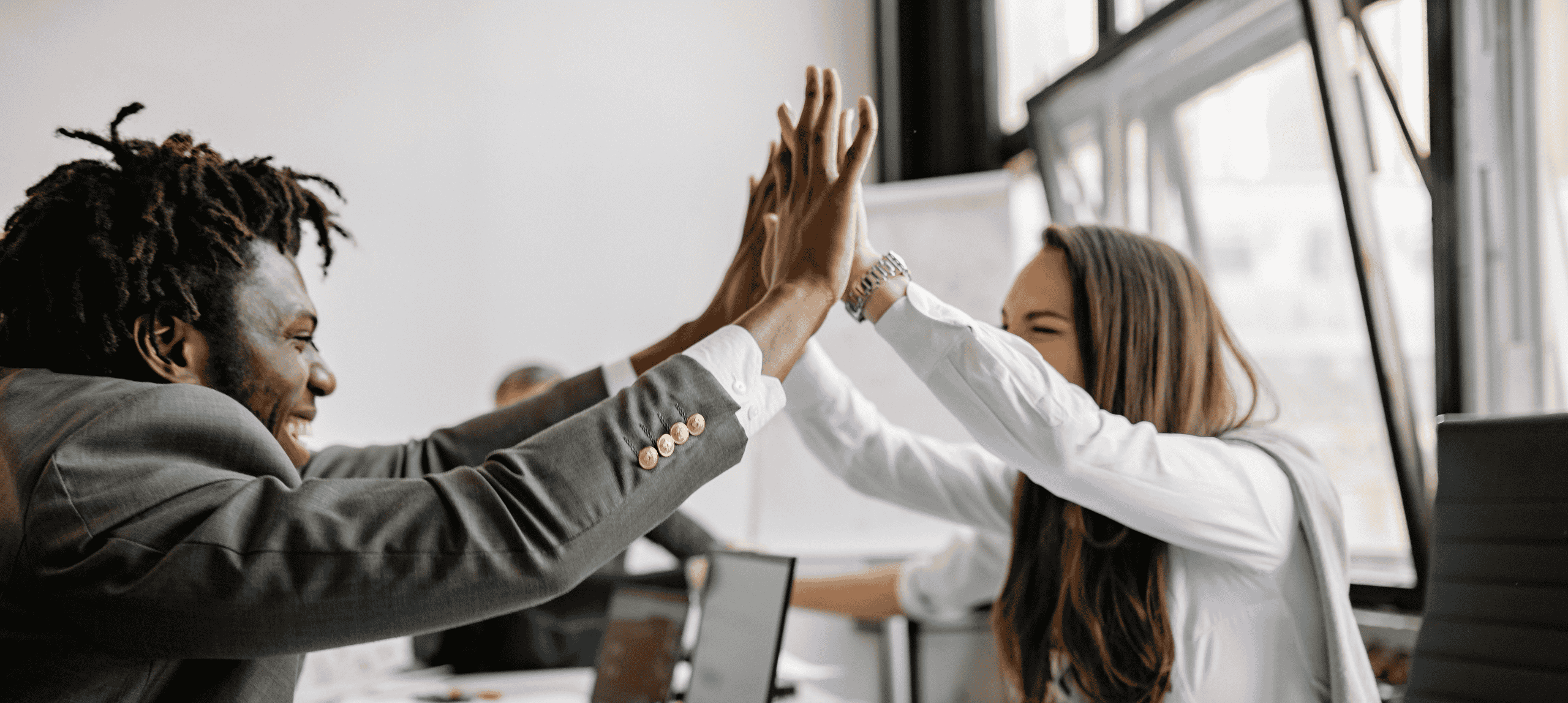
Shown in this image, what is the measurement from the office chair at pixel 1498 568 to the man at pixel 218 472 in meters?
0.87

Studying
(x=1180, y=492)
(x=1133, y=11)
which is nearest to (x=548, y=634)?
(x=1180, y=492)

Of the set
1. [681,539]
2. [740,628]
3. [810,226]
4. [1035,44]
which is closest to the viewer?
[810,226]

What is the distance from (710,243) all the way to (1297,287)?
7.67ft

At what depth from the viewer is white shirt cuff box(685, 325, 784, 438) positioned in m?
0.82

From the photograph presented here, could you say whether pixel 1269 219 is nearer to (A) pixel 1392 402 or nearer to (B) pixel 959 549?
(A) pixel 1392 402

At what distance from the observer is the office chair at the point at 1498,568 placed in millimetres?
1141

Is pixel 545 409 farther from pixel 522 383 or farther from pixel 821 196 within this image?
pixel 522 383

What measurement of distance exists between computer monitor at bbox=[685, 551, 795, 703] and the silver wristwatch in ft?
1.18

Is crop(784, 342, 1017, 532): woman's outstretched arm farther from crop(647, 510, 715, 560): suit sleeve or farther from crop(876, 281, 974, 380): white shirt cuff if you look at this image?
crop(647, 510, 715, 560): suit sleeve

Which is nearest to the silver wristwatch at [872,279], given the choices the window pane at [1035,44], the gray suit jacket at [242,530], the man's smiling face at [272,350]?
the gray suit jacket at [242,530]

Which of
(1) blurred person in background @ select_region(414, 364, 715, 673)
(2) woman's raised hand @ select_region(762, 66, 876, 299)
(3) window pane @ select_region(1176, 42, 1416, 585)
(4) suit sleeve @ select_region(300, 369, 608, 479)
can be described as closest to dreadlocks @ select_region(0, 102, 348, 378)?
(4) suit sleeve @ select_region(300, 369, 608, 479)

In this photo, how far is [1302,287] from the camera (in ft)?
8.34

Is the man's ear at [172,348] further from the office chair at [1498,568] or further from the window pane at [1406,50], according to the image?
the window pane at [1406,50]

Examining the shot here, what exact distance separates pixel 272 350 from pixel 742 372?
450mm
